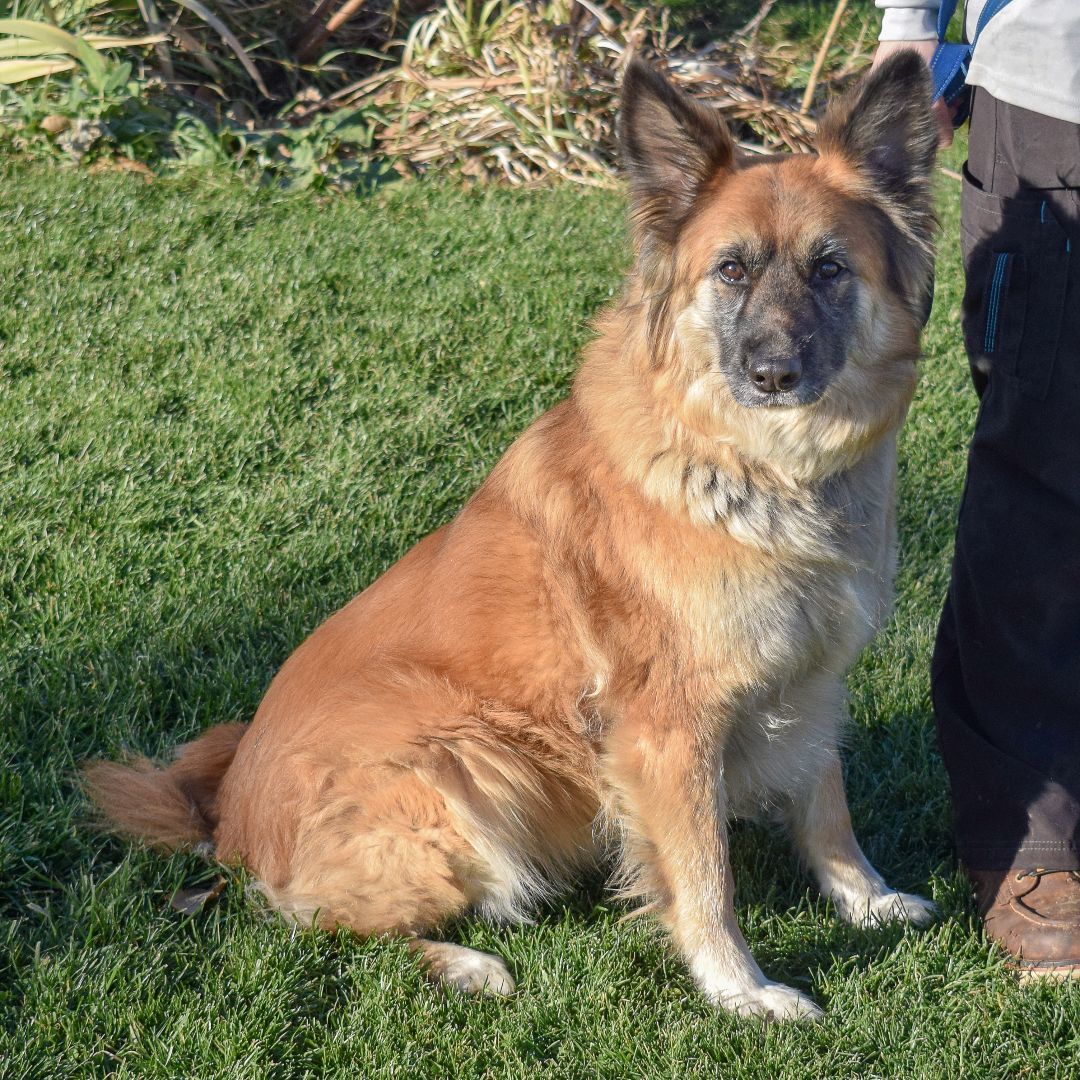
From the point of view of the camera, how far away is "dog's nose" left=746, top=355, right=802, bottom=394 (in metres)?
2.49

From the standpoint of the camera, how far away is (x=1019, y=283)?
2398 millimetres

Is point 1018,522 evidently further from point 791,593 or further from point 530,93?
point 530,93

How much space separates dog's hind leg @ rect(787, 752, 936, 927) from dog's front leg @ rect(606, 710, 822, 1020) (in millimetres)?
390

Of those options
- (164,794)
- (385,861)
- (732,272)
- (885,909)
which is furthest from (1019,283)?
(164,794)

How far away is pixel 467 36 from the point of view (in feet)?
24.1

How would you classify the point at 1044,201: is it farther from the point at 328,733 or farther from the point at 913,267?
the point at 328,733

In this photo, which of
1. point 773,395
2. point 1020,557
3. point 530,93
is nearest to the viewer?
point 773,395

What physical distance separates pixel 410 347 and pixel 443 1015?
3.43 m

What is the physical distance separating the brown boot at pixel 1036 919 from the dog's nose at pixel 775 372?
1338 mm

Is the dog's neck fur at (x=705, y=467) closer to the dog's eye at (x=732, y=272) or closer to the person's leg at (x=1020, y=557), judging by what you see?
the dog's eye at (x=732, y=272)

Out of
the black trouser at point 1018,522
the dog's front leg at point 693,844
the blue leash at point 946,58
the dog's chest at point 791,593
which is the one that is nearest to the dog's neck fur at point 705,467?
the dog's chest at point 791,593

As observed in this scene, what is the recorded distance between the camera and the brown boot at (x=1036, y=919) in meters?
2.68

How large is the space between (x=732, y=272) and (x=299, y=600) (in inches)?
81.8

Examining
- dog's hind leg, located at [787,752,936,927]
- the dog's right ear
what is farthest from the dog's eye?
dog's hind leg, located at [787,752,936,927]
